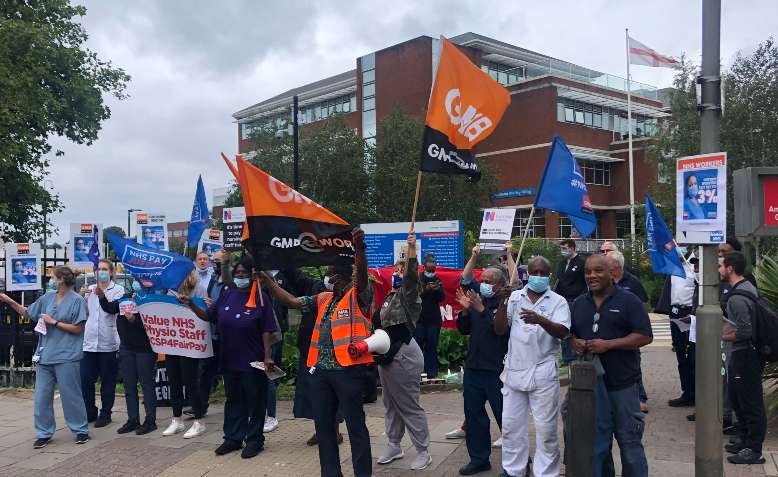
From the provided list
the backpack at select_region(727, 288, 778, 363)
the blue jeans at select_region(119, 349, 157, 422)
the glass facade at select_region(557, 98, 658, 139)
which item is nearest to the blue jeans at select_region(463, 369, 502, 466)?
the backpack at select_region(727, 288, 778, 363)

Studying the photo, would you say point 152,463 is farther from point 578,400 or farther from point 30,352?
point 30,352

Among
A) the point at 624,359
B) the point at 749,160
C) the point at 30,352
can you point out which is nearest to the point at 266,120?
the point at 749,160

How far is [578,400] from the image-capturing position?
4.77 m

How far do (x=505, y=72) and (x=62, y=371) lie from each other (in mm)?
49037

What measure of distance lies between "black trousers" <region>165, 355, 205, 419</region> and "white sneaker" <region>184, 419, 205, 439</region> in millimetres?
88

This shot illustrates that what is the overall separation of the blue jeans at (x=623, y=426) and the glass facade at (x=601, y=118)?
4402 cm

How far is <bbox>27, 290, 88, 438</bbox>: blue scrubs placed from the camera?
7492 millimetres

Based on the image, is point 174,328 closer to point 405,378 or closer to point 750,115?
point 405,378

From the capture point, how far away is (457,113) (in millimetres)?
Answer: 6258

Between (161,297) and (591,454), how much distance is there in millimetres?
4847

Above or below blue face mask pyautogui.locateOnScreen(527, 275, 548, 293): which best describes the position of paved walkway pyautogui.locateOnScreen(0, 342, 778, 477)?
below

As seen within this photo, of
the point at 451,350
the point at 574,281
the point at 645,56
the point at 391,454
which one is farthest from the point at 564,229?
the point at 391,454

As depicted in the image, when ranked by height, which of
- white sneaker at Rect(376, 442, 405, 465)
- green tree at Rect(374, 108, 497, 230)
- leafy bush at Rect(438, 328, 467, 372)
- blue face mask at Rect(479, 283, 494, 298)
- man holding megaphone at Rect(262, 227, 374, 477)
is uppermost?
green tree at Rect(374, 108, 497, 230)

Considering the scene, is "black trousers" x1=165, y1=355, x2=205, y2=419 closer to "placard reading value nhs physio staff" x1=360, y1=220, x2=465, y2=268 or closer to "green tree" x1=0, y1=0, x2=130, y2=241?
"placard reading value nhs physio staff" x1=360, y1=220, x2=465, y2=268
